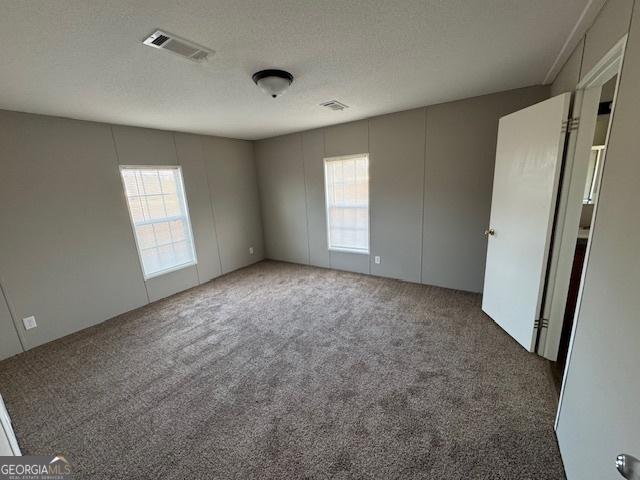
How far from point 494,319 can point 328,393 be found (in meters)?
1.96

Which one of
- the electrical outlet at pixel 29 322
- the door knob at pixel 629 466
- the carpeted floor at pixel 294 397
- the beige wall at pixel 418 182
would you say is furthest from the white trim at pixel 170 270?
the door knob at pixel 629 466

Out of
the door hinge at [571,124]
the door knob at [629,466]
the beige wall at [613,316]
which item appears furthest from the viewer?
the door hinge at [571,124]

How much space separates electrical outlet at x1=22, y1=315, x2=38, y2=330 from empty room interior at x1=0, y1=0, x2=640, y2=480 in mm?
15

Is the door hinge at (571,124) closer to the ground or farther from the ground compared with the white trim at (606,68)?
closer to the ground

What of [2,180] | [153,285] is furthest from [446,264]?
[2,180]

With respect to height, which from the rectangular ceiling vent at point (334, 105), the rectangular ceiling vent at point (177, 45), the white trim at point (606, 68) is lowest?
the white trim at point (606, 68)

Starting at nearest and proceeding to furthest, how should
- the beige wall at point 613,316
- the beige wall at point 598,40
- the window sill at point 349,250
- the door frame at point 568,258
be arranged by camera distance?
the beige wall at point 613,316 → the beige wall at point 598,40 → the door frame at point 568,258 → the window sill at point 349,250

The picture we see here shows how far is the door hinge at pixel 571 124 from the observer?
5.91 feet

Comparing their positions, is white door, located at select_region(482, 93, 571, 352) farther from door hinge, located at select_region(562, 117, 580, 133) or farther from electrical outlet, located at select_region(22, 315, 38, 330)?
electrical outlet, located at select_region(22, 315, 38, 330)

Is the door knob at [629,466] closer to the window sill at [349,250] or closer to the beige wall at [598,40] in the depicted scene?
the beige wall at [598,40]

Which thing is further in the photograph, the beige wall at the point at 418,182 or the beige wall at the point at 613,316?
the beige wall at the point at 418,182

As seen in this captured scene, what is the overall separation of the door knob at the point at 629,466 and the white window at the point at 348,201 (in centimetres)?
355

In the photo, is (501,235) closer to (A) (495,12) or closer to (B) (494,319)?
(B) (494,319)

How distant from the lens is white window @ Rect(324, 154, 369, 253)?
402cm
